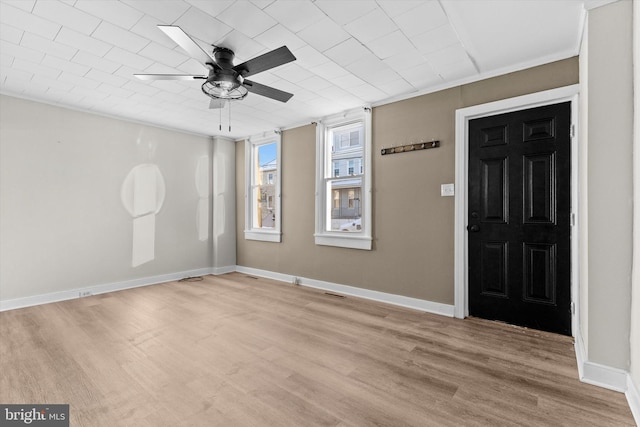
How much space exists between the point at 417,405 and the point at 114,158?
5012mm

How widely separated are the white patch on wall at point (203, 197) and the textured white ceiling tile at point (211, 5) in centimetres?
382

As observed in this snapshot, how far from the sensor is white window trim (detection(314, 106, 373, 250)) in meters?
4.06

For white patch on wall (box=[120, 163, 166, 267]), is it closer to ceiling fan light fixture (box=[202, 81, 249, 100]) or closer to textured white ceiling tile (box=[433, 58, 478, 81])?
ceiling fan light fixture (box=[202, 81, 249, 100])

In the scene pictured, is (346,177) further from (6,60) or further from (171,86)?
(6,60)

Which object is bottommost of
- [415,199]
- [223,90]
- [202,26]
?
[415,199]

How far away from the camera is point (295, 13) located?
218 centimetres

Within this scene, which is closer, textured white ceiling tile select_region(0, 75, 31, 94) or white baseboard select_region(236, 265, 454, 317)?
textured white ceiling tile select_region(0, 75, 31, 94)

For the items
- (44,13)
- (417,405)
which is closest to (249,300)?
→ (417,405)

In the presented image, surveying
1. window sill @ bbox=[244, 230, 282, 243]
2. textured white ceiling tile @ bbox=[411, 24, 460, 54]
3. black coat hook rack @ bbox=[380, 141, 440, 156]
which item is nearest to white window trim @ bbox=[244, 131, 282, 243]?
window sill @ bbox=[244, 230, 282, 243]

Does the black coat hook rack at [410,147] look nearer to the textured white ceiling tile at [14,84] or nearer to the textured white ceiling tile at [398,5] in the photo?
the textured white ceiling tile at [398,5]

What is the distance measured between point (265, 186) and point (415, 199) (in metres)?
3.04

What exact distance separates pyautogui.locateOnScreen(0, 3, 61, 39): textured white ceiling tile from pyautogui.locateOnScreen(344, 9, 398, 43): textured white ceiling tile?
7.52 ft

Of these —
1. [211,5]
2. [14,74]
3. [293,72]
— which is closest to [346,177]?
[293,72]

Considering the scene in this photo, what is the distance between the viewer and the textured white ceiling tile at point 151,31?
7.37 feet
